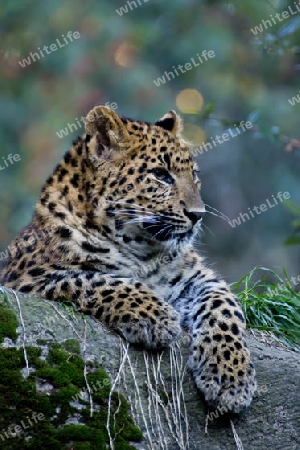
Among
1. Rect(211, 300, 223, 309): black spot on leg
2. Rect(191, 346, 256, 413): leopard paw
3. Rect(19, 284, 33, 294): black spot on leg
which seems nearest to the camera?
Rect(191, 346, 256, 413): leopard paw

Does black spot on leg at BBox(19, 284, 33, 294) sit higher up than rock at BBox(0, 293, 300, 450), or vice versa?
black spot on leg at BBox(19, 284, 33, 294)

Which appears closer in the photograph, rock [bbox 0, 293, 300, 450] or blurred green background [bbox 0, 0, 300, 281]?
rock [bbox 0, 293, 300, 450]

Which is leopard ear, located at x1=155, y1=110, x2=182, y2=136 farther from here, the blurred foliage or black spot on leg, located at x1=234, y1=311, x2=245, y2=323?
black spot on leg, located at x1=234, y1=311, x2=245, y2=323

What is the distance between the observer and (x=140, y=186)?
23.1ft

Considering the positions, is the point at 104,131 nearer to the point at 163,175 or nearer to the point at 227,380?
the point at 163,175

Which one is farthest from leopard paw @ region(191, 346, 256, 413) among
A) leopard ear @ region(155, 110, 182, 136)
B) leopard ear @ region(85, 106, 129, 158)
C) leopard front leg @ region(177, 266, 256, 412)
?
leopard ear @ region(155, 110, 182, 136)

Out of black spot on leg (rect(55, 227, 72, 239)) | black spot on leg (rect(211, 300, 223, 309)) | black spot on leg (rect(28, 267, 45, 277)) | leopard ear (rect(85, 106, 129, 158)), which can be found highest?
leopard ear (rect(85, 106, 129, 158))

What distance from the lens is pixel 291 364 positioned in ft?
21.1

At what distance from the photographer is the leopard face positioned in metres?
6.98

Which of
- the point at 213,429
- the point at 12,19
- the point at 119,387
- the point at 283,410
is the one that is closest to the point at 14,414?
the point at 119,387

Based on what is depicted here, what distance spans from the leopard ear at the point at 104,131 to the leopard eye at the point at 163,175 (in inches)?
14.1

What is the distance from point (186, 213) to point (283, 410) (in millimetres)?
1763

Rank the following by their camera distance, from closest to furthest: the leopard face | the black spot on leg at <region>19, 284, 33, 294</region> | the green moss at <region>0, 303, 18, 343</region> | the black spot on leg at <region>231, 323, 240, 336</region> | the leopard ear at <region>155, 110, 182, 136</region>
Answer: the green moss at <region>0, 303, 18, 343</region> → the black spot on leg at <region>231, 323, 240, 336</region> → the black spot on leg at <region>19, 284, 33, 294</region> → the leopard face → the leopard ear at <region>155, 110, 182, 136</region>

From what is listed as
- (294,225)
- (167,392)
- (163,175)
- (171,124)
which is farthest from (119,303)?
(294,225)
